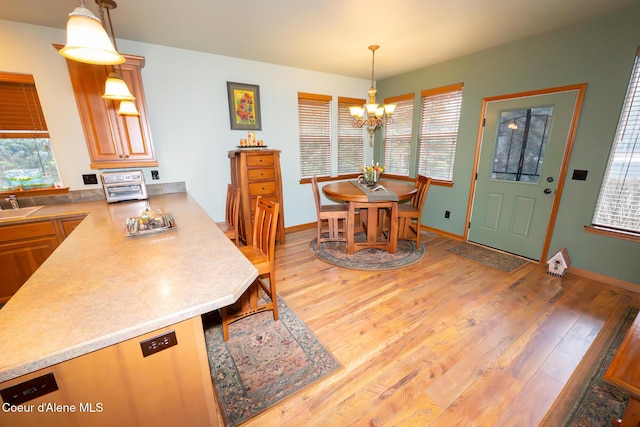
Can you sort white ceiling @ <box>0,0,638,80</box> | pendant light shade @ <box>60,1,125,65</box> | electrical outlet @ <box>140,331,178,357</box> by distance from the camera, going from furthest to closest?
white ceiling @ <box>0,0,638,80</box> < pendant light shade @ <box>60,1,125,65</box> < electrical outlet @ <box>140,331,178,357</box>

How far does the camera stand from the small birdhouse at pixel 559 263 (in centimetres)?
273

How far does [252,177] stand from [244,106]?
1088 millimetres

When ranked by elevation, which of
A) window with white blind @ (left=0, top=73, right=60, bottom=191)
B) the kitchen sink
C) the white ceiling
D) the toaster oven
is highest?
the white ceiling

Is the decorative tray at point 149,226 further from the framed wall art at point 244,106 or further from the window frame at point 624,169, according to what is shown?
the window frame at point 624,169

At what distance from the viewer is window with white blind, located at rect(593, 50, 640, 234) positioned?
7.54 feet

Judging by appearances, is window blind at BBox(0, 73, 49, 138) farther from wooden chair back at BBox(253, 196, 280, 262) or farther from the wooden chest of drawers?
wooden chair back at BBox(253, 196, 280, 262)

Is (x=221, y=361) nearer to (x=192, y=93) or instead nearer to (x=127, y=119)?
(x=127, y=119)

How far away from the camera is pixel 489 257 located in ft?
10.7

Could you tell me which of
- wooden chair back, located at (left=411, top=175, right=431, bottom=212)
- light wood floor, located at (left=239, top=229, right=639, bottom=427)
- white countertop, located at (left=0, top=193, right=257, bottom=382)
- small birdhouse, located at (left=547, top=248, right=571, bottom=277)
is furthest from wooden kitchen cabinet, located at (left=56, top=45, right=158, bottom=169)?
small birdhouse, located at (left=547, top=248, right=571, bottom=277)

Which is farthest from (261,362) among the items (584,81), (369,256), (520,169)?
(584,81)

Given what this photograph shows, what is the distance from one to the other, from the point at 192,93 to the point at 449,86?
3582mm

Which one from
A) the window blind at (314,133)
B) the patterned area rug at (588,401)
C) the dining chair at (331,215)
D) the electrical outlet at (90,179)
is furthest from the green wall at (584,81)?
the electrical outlet at (90,179)

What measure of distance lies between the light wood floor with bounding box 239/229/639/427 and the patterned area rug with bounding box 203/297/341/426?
78mm

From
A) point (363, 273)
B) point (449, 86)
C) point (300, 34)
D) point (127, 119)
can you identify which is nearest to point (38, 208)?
point (127, 119)
